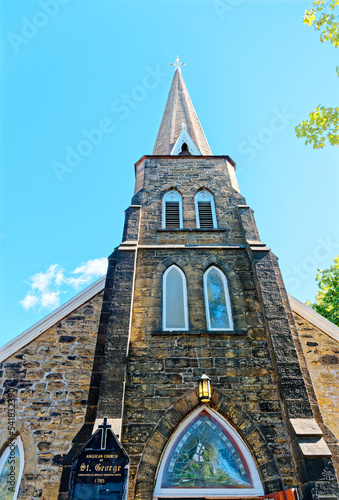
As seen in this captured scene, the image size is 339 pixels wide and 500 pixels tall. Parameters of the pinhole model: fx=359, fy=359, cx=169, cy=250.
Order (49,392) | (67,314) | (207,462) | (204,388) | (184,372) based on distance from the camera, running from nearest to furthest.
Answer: (207,462) → (204,388) → (184,372) → (49,392) → (67,314)

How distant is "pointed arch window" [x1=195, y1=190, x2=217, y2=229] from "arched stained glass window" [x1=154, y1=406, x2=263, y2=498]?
538cm

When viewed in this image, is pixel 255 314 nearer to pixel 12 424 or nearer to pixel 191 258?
pixel 191 258

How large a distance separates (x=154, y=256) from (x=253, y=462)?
5.12 meters

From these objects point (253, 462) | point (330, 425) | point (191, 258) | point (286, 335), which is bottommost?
point (253, 462)

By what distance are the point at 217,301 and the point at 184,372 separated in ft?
6.53

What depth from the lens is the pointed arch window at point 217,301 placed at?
816cm

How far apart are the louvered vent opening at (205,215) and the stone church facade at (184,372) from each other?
0.13ft

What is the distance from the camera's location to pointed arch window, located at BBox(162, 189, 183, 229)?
10672 millimetres

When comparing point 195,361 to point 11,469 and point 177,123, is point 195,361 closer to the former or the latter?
point 11,469

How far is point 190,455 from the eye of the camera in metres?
6.44

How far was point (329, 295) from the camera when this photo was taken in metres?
19.5

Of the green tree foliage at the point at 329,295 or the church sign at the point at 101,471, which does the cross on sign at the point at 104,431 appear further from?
the green tree foliage at the point at 329,295

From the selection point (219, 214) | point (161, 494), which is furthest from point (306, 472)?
point (219, 214)

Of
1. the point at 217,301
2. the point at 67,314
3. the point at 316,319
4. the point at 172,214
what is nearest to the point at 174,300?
the point at 217,301
